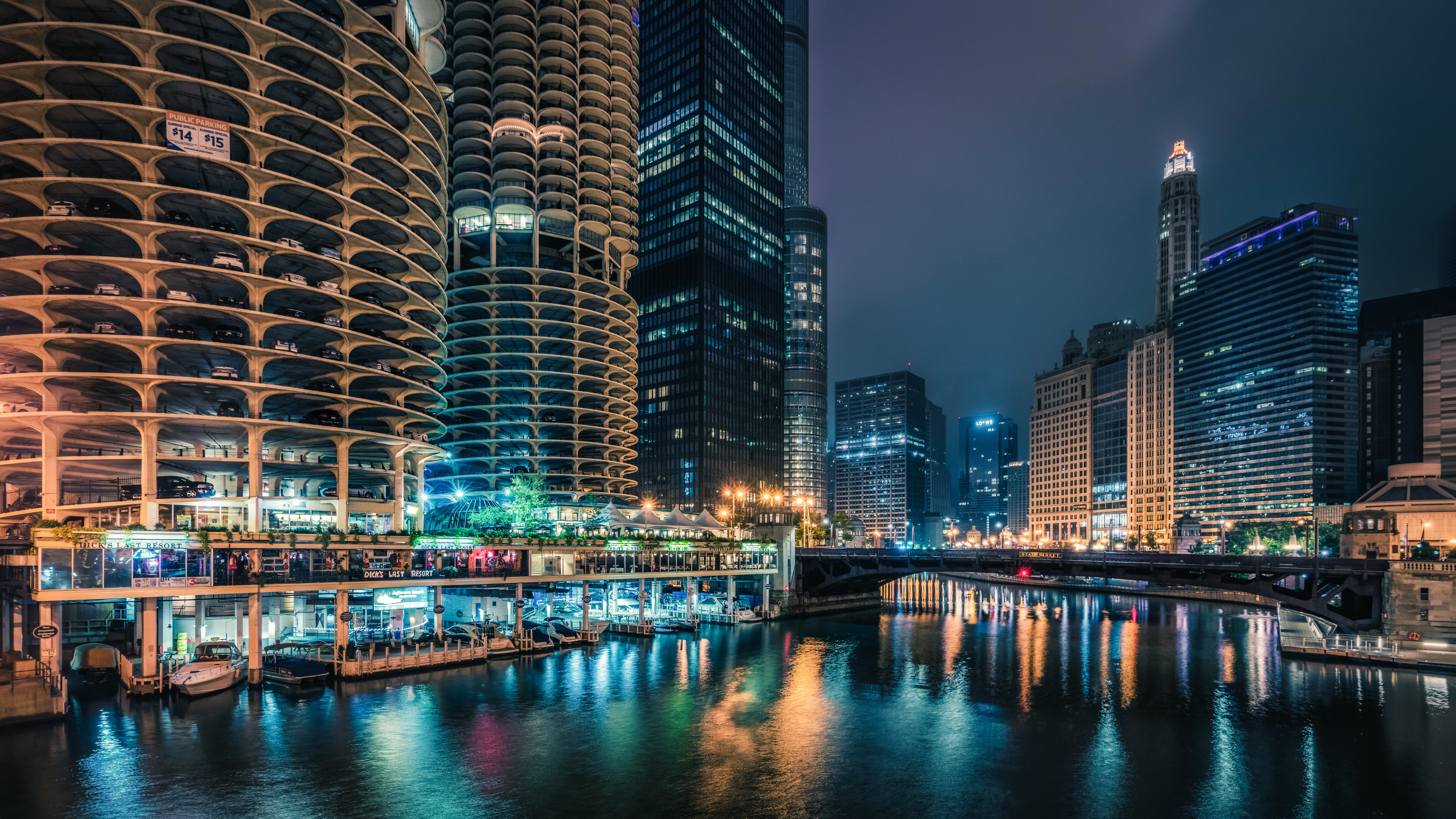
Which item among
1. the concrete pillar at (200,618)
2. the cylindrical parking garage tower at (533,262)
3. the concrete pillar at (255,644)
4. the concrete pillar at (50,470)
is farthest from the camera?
the cylindrical parking garage tower at (533,262)

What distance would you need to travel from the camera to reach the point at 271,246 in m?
76.0

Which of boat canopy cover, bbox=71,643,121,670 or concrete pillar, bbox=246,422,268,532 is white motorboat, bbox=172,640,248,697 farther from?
concrete pillar, bbox=246,422,268,532

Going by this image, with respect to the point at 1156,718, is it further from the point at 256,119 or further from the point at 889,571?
the point at 256,119

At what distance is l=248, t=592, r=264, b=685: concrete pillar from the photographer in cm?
6338

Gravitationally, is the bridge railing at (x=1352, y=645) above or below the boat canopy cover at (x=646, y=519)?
below

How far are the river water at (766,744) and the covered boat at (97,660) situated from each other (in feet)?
21.2

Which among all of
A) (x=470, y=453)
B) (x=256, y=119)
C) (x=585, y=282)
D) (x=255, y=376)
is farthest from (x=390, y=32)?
(x=470, y=453)

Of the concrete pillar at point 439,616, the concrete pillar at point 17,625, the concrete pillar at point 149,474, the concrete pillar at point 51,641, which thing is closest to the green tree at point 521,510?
the concrete pillar at point 439,616

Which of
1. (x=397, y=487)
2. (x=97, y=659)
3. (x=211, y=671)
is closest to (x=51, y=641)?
(x=211, y=671)

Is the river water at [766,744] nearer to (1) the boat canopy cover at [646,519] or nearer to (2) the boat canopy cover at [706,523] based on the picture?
(1) the boat canopy cover at [646,519]


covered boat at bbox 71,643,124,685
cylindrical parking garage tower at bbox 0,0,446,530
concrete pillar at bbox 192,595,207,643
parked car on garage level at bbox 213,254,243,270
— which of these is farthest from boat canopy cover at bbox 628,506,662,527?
covered boat at bbox 71,643,124,685

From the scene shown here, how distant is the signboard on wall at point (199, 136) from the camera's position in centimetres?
7175

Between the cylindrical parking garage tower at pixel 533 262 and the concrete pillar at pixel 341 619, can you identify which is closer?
the concrete pillar at pixel 341 619

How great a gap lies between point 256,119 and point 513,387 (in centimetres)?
6537
